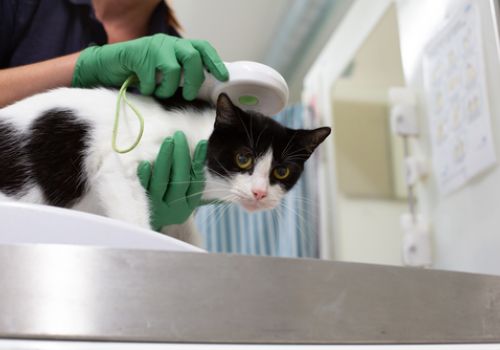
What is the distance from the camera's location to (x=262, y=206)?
2.92ft

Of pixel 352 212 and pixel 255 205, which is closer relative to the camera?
pixel 255 205

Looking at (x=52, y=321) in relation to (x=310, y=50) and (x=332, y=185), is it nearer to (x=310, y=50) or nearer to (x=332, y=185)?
(x=332, y=185)

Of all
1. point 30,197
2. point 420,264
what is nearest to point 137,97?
point 30,197

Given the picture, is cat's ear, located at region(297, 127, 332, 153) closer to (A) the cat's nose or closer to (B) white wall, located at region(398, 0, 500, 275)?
(A) the cat's nose

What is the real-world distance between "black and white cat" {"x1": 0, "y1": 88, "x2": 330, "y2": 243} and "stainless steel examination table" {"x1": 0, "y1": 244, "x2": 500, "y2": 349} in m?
0.39

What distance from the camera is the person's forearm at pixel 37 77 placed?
3.00 feet

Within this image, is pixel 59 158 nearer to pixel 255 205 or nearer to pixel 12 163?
pixel 12 163

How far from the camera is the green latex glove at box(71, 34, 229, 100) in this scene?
2.63 ft

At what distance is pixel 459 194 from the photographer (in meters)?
1.25

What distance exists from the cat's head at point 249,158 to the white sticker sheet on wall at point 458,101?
44cm

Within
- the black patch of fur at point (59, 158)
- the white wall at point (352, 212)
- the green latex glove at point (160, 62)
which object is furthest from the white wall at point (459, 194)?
the black patch of fur at point (59, 158)

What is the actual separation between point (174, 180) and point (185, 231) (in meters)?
0.13

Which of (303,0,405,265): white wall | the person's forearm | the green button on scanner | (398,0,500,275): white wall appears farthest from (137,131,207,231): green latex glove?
(303,0,405,265): white wall

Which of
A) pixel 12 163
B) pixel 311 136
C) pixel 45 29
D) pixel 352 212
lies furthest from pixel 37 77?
pixel 352 212
